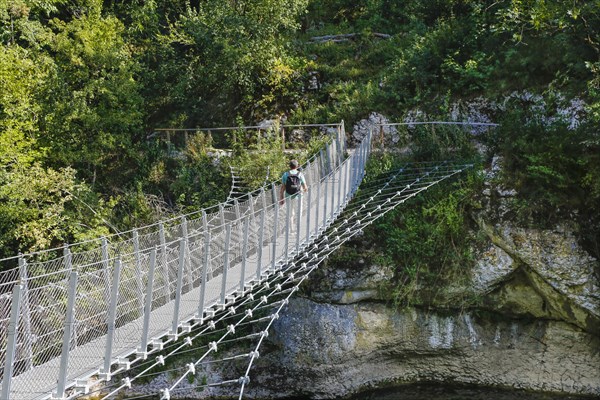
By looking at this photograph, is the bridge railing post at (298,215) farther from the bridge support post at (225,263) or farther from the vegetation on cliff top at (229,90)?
the vegetation on cliff top at (229,90)

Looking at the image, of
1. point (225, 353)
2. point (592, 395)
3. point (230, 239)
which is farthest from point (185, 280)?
point (592, 395)

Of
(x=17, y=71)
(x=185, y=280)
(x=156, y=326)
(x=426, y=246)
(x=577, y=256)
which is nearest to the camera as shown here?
(x=156, y=326)

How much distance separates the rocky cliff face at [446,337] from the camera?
35.7 ft

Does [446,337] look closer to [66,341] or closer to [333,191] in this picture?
[333,191]

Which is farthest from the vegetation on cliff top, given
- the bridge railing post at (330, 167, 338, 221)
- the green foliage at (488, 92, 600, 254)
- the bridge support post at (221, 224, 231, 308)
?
the bridge support post at (221, 224, 231, 308)

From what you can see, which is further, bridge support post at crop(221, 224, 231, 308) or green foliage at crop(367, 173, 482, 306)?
green foliage at crop(367, 173, 482, 306)

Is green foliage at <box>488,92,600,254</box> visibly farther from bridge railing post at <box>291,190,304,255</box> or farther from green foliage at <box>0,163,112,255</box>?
green foliage at <box>0,163,112,255</box>

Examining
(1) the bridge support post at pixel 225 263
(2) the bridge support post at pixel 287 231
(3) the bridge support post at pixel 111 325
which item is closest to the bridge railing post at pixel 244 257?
(1) the bridge support post at pixel 225 263

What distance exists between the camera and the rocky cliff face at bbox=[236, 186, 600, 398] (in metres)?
10.9

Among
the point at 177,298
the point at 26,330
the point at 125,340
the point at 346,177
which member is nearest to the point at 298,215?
the point at 346,177

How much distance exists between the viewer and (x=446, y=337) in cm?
1131

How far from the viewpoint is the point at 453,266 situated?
36.8ft

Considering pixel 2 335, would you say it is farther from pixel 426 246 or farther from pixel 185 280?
pixel 426 246

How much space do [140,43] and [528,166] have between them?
9.22 meters
